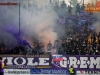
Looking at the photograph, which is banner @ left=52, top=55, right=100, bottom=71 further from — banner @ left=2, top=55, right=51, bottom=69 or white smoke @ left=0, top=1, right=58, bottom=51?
white smoke @ left=0, top=1, right=58, bottom=51

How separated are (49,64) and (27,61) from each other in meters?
1.03

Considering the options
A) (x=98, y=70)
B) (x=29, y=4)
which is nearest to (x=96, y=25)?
(x=98, y=70)

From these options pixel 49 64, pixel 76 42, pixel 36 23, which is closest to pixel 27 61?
pixel 49 64

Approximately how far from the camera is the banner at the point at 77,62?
19.0m

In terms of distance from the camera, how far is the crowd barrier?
1898 centimetres

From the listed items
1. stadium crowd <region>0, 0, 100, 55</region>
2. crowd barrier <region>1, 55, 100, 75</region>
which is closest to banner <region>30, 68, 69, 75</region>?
crowd barrier <region>1, 55, 100, 75</region>

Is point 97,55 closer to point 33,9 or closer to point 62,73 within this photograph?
point 62,73

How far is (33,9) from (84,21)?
2.42m

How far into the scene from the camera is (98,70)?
19000mm

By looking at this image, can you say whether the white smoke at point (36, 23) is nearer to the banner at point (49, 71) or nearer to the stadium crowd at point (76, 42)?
the stadium crowd at point (76, 42)

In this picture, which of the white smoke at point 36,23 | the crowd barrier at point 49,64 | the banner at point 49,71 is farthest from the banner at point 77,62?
the white smoke at point 36,23

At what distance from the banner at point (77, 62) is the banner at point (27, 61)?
375 mm

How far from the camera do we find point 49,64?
1903 centimetres

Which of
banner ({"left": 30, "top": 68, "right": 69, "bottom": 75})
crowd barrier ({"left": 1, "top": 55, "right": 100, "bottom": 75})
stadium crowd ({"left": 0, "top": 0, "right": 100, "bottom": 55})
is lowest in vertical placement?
banner ({"left": 30, "top": 68, "right": 69, "bottom": 75})
